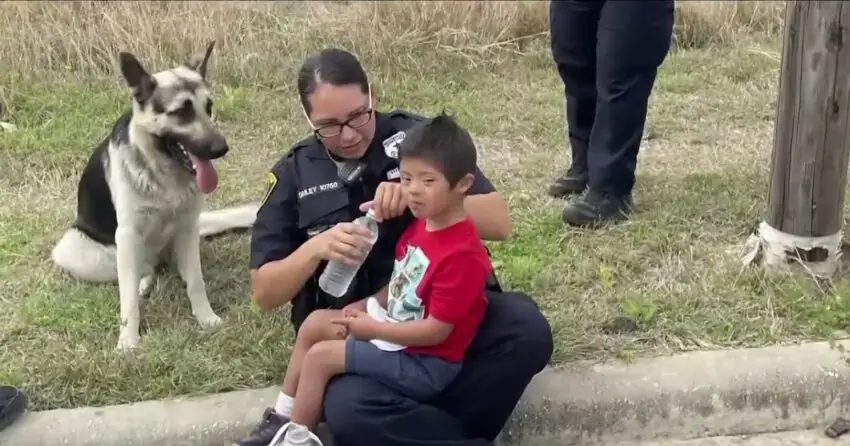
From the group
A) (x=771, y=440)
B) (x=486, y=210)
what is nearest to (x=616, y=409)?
(x=771, y=440)

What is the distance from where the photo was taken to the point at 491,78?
6746 mm

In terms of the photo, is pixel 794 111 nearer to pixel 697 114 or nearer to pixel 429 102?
pixel 697 114

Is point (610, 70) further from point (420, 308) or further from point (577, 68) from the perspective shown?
point (420, 308)

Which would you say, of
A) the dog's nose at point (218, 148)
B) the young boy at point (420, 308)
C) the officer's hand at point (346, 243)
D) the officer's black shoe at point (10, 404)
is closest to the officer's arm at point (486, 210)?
the young boy at point (420, 308)

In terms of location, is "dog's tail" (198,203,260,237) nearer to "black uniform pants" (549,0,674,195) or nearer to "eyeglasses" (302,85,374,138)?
"black uniform pants" (549,0,674,195)

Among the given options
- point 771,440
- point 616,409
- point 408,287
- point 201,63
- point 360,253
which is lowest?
point 771,440

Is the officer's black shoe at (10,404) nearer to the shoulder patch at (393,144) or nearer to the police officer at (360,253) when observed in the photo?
the police officer at (360,253)

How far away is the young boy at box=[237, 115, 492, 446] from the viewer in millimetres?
2762

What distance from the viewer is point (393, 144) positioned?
3.11 m

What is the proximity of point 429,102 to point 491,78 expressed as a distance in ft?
2.13

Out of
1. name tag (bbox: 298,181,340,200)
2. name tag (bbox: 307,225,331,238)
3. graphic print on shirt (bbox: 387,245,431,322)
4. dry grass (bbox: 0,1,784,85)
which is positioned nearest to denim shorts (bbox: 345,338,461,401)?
graphic print on shirt (bbox: 387,245,431,322)

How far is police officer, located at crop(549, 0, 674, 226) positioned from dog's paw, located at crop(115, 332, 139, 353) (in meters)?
1.91

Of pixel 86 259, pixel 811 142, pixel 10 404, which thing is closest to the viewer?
pixel 10 404

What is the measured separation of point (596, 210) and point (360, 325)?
188 centimetres
